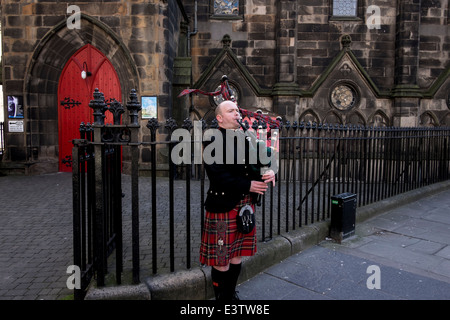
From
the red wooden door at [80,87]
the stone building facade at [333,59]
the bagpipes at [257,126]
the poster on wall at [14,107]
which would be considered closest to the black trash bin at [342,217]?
the bagpipes at [257,126]

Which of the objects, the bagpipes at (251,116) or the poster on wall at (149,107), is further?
the poster on wall at (149,107)

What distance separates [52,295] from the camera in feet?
9.89

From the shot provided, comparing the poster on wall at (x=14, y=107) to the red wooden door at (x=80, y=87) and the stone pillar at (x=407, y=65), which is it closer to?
the red wooden door at (x=80, y=87)

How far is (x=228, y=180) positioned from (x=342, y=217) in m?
2.74

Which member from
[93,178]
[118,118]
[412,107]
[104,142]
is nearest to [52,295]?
[93,178]

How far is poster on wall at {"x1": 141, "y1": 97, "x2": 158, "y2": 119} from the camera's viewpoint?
9.04 m

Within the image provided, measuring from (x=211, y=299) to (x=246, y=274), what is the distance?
50cm

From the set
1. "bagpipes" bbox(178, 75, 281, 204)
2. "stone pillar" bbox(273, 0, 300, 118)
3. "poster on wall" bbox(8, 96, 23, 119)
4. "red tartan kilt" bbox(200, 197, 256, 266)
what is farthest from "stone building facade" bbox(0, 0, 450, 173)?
"red tartan kilt" bbox(200, 197, 256, 266)

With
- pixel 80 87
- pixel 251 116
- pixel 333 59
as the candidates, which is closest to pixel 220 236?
pixel 251 116

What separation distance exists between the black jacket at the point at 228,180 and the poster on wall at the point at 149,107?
654 cm

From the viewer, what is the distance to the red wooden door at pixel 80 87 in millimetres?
9570

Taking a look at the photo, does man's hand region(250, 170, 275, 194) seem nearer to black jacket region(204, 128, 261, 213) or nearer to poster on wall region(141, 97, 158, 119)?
black jacket region(204, 128, 261, 213)

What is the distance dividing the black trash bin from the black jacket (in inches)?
99.6

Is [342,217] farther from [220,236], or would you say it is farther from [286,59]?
[286,59]
